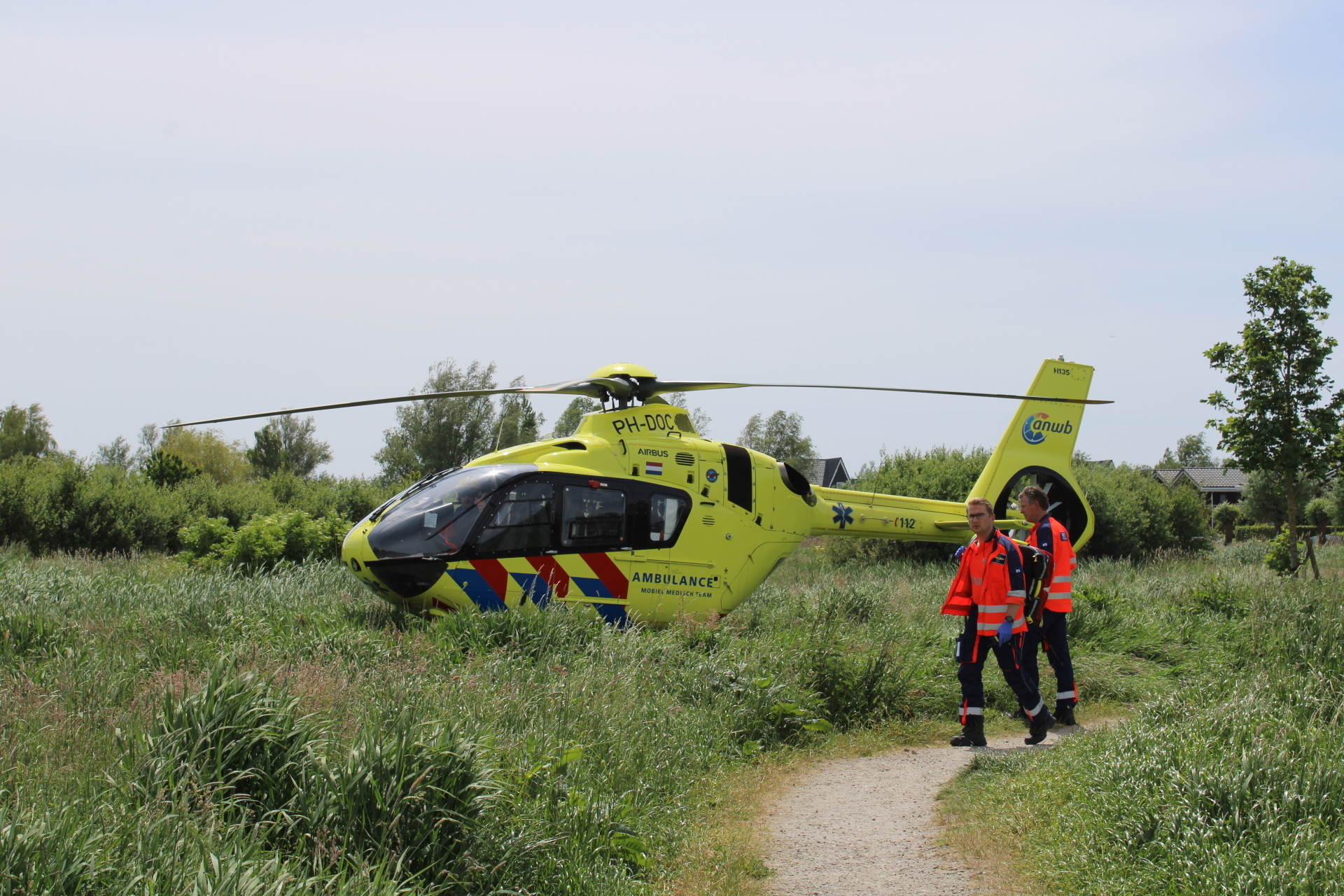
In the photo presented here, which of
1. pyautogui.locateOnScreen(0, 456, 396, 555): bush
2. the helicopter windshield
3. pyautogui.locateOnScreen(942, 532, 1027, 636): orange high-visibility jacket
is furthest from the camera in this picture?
pyautogui.locateOnScreen(0, 456, 396, 555): bush

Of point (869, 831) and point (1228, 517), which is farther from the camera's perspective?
point (1228, 517)

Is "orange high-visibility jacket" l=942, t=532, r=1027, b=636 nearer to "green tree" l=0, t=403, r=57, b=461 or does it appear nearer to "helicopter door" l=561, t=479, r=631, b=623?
"helicopter door" l=561, t=479, r=631, b=623

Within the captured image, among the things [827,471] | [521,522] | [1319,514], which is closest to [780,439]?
[827,471]

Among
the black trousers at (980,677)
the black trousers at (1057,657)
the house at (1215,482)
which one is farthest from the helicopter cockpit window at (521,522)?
the house at (1215,482)

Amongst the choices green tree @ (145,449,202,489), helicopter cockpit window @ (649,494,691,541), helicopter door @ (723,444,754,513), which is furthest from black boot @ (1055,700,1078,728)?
green tree @ (145,449,202,489)

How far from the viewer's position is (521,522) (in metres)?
10.1

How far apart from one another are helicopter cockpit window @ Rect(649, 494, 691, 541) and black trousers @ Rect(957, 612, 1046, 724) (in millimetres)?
3789

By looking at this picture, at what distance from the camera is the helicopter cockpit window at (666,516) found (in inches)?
421

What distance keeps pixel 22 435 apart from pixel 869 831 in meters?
56.0

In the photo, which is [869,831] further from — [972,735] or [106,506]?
[106,506]

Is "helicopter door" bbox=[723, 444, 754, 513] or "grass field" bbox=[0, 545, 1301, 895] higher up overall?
"helicopter door" bbox=[723, 444, 754, 513]

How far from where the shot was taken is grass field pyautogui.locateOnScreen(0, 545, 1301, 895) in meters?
4.19

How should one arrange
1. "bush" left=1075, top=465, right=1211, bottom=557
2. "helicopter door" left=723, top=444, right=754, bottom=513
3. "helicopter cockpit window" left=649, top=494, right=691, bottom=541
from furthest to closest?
"bush" left=1075, top=465, right=1211, bottom=557, "helicopter door" left=723, top=444, right=754, bottom=513, "helicopter cockpit window" left=649, top=494, right=691, bottom=541

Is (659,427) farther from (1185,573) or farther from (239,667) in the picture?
(1185,573)
